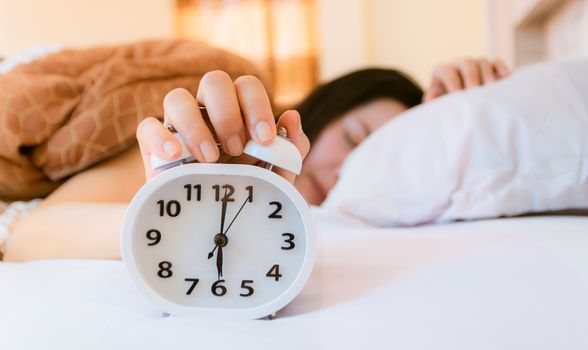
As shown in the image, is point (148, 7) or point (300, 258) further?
point (148, 7)

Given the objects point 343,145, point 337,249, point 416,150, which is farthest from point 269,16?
point 337,249

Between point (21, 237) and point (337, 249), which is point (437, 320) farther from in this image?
point (21, 237)

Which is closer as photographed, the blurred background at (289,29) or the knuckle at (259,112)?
the knuckle at (259,112)

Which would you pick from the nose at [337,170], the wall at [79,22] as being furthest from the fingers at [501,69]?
the wall at [79,22]

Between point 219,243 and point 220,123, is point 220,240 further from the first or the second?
point 220,123

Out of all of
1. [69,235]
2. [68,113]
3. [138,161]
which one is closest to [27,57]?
[68,113]

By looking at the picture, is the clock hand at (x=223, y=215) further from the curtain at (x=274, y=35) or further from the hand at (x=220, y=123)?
the curtain at (x=274, y=35)

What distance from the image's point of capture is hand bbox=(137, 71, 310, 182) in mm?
469

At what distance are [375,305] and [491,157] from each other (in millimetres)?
426

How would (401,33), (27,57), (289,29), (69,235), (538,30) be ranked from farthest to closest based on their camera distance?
(289,29)
(401,33)
(538,30)
(27,57)
(69,235)

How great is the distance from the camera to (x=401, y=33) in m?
2.91

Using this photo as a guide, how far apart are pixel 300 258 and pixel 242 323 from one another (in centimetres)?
8

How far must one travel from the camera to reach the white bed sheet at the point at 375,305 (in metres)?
0.40

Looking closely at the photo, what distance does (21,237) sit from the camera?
694 millimetres
